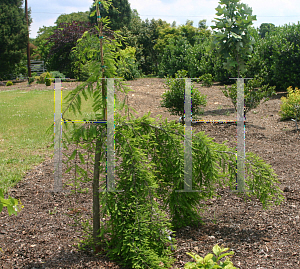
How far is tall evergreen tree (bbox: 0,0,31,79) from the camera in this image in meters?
30.5

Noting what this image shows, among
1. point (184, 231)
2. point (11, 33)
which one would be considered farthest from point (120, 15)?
point (184, 231)

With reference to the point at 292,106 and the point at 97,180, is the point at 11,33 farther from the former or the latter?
the point at 97,180

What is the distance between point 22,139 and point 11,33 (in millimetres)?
27855

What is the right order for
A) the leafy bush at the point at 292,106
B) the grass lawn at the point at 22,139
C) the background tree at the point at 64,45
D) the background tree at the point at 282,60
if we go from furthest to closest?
1. the background tree at the point at 64,45
2. the background tree at the point at 282,60
3. the leafy bush at the point at 292,106
4. the grass lawn at the point at 22,139

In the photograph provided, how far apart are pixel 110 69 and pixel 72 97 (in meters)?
0.40

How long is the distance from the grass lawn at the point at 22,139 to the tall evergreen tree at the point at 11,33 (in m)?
20.7

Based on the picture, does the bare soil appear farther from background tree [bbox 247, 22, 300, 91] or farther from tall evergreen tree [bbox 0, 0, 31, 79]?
tall evergreen tree [bbox 0, 0, 31, 79]

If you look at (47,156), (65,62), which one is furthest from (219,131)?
(65,62)

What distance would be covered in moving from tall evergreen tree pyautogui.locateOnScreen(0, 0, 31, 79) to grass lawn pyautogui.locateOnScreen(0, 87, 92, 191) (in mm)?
20651

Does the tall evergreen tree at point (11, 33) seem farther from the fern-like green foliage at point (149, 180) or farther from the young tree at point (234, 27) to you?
the fern-like green foliage at point (149, 180)

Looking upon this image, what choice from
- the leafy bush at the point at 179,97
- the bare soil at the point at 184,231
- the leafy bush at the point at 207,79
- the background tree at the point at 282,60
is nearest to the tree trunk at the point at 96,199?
the bare soil at the point at 184,231

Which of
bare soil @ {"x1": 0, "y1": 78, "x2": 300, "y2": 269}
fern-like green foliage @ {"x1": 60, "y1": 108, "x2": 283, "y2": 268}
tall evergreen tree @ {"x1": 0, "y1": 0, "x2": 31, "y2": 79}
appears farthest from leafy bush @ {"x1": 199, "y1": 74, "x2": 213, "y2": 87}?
tall evergreen tree @ {"x1": 0, "y1": 0, "x2": 31, "y2": 79}

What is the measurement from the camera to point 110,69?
260cm

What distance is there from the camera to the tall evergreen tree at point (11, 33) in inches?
1203
